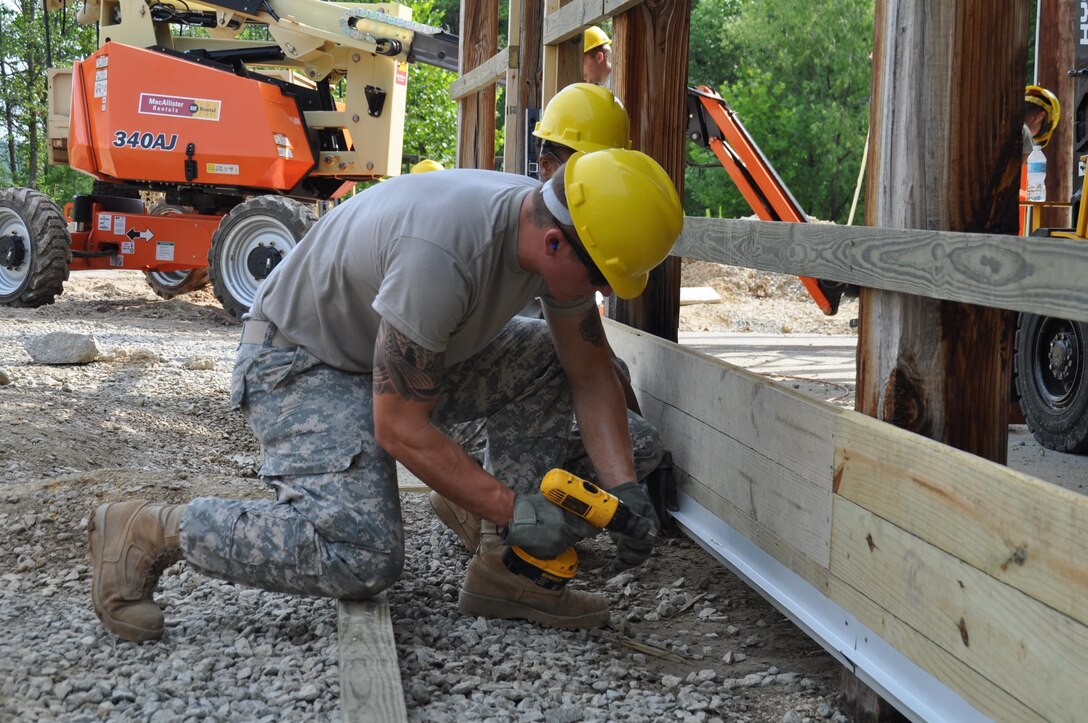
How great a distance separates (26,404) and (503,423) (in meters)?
3.39

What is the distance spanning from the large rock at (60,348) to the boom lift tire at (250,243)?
250 centimetres

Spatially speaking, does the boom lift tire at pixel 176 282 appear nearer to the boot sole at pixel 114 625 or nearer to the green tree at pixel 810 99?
the boot sole at pixel 114 625

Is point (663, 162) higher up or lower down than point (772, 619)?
higher up

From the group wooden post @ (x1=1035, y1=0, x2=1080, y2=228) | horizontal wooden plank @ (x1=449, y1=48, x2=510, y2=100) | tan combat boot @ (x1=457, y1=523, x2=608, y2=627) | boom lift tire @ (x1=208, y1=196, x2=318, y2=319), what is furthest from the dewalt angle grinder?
boom lift tire @ (x1=208, y1=196, x2=318, y2=319)

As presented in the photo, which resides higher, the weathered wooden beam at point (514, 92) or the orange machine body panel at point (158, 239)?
the weathered wooden beam at point (514, 92)

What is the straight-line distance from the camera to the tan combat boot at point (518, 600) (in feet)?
10.3

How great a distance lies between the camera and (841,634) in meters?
2.60

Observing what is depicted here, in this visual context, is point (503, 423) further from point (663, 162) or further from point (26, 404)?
point (26, 404)

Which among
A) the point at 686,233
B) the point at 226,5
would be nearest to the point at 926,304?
the point at 686,233

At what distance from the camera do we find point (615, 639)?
3129 millimetres

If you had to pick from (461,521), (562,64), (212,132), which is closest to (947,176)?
(461,521)

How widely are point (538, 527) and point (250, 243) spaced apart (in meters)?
7.38

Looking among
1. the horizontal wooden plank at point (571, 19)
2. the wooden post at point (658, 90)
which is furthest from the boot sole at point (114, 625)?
the horizontal wooden plank at point (571, 19)

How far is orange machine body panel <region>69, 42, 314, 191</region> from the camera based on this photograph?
9594 mm
